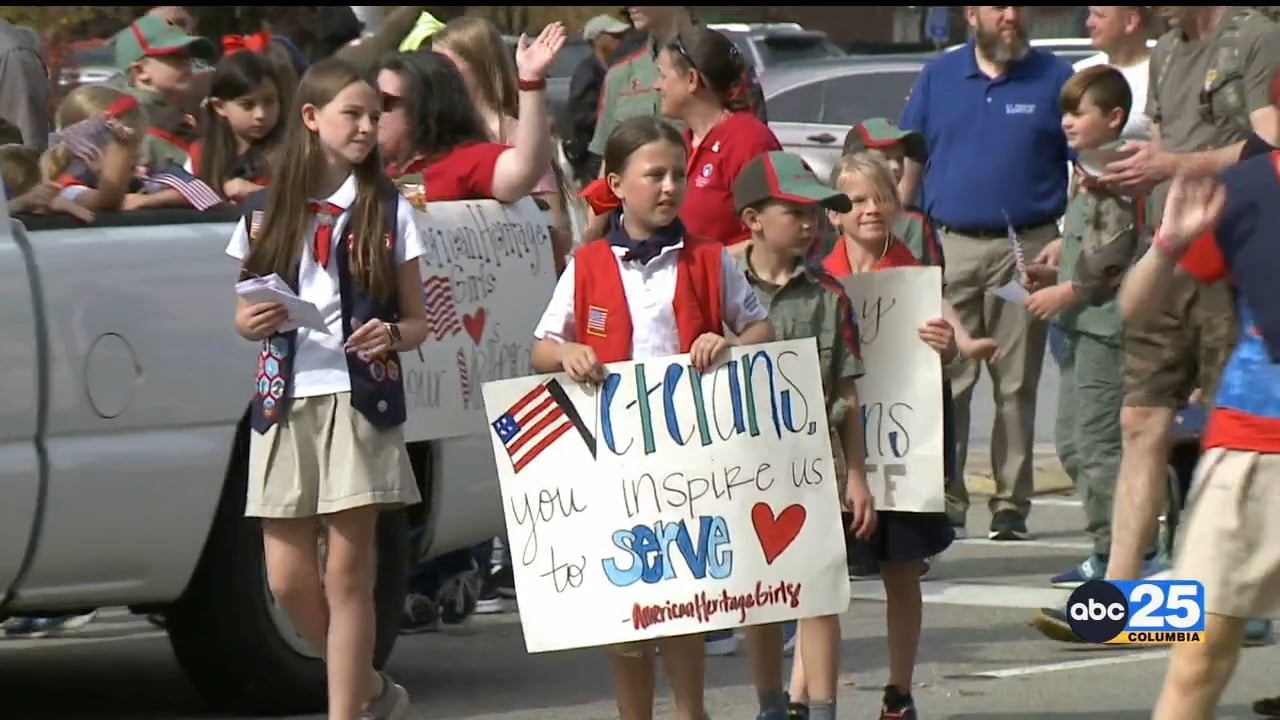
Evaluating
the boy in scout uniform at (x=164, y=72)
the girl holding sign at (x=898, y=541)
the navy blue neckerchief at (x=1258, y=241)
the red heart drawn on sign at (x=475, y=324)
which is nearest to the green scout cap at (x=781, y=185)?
the girl holding sign at (x=898, y=541)

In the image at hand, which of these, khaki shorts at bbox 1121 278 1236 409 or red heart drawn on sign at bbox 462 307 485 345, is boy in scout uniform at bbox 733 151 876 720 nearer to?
red heart drawn on sign at bbox 462 307 485 345

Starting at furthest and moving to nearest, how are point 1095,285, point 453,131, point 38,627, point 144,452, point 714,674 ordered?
1. point 38,627
2. point 1095,285
3. point 714,674
4. point 453,131
5. point 144,452

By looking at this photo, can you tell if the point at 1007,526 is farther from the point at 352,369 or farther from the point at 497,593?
the point at 352,369

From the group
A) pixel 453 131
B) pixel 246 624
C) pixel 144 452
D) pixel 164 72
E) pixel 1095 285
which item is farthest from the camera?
pixel 164 72

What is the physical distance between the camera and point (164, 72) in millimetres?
9469

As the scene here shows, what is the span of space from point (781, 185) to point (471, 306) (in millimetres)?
1403

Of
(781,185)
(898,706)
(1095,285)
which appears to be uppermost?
(781,185)

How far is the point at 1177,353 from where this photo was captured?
8172mm

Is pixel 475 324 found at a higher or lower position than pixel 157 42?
lower

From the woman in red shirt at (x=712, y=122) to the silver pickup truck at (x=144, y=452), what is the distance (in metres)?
1.53

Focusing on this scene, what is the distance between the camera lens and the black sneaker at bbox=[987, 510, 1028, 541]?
1073cm

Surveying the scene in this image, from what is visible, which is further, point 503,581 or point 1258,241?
point 503,581

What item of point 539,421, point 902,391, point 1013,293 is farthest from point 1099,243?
point 539,421

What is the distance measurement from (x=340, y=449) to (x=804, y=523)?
3.75 feet
